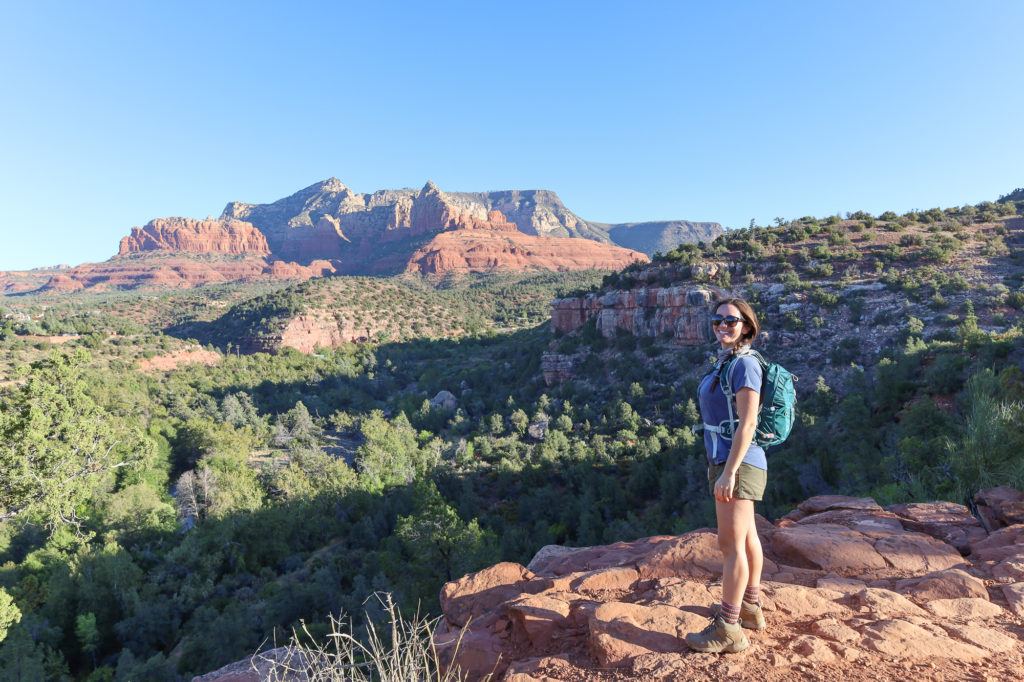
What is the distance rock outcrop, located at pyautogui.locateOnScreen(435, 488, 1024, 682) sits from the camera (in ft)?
8.43

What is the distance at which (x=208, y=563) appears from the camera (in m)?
15.3

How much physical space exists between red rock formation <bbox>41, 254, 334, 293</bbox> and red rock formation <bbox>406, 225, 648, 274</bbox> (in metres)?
39.3

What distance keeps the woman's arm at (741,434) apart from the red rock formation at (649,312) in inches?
872

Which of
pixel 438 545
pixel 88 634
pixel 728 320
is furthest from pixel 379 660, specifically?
pixel 88 634

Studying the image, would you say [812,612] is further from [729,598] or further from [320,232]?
[320,232]

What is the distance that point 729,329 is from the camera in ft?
8.95

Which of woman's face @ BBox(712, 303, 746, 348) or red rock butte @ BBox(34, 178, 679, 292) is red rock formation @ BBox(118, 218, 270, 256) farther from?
woman's face @ BBox(712, 303, 746, 348)

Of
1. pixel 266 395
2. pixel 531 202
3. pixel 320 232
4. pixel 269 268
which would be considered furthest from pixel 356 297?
pixel 531 202

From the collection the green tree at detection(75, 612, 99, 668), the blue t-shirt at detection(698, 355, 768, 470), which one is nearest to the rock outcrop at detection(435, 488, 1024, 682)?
the blue t-shirt at detection(698, 355, 768, 470)

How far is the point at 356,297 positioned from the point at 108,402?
1267 inches

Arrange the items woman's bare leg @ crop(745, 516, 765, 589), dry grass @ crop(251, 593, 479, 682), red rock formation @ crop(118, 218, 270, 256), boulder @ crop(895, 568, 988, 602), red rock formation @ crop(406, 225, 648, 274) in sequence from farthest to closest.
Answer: red rock formation @ crop(118, 218, 270, 256)
red rock formation @ crop(406, 225, 648, 274)
boulder @ crop(895, 568, 988, 602)
woman's bare leg @ crop(745, 516, 765, 589)
dry grass @ crop(251, 593, 479, 682)

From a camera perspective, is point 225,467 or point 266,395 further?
point 266,395

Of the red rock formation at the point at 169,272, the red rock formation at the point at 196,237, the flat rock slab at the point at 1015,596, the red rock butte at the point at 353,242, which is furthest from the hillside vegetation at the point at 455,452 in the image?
the red rock formation at the point at 196,237

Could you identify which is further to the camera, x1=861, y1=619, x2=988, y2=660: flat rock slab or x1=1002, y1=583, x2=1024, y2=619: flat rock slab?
x1=1002, y1=583, x2=1024, y2=619: flat rock slab
